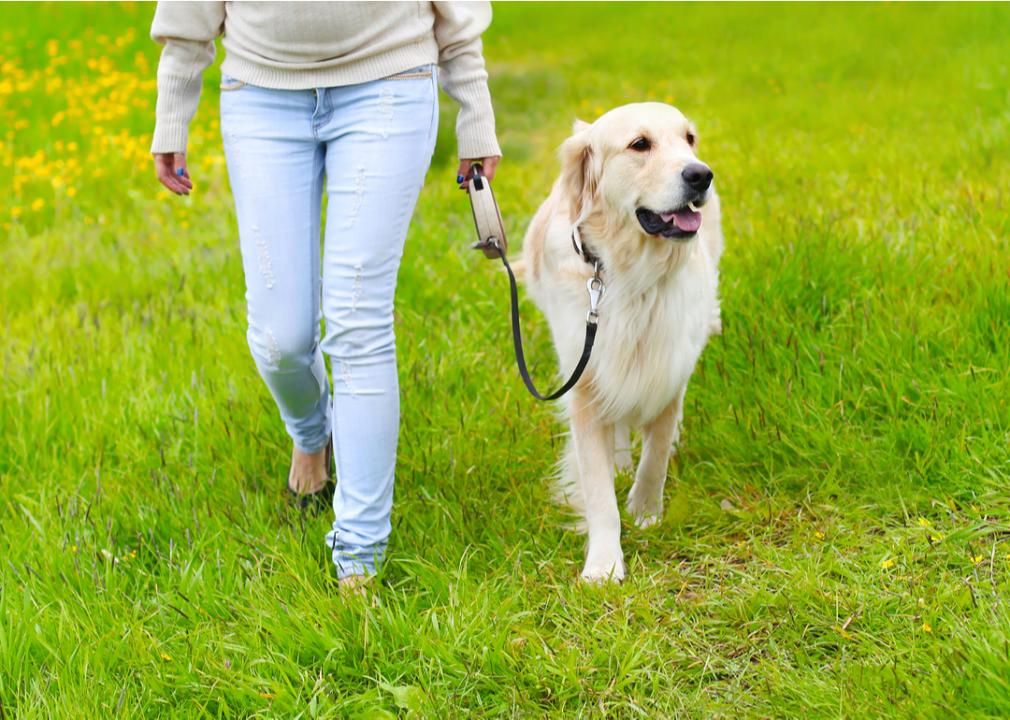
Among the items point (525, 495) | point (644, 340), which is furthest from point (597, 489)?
point (644, 340)

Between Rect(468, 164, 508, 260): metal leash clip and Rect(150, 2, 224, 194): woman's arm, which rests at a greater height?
Rect(150, 2, 224, 194): woman's arm

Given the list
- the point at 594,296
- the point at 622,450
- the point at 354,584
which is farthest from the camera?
the point at 622,450

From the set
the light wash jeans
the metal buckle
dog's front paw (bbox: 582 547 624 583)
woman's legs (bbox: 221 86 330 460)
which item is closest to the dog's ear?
the metal buckle

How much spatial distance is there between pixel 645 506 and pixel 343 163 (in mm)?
1383

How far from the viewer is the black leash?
9.34 feet

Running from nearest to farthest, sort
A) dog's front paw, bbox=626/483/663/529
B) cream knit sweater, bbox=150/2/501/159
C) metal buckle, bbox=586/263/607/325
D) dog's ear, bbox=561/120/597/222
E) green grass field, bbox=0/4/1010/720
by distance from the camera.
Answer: green grass field, bbox=0/4/1010/720, cream knit sweater, bbox=150/2/501/159, metal buckle, bbox=586/263/607/325, dog's ear, bbox=561/120/597/222, dog's front paw, bbox=626/483/663/529

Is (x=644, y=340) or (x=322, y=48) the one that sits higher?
(x=322, y=48)

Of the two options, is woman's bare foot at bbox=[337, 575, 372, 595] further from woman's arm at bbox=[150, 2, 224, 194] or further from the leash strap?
woman's arm at bbox=[150, 2, 224, 194]

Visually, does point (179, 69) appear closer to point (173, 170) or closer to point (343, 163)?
point (173, 170)

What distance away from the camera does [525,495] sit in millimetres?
3342

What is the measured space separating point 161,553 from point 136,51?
8.77m

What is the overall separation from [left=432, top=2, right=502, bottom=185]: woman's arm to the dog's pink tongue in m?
0.50

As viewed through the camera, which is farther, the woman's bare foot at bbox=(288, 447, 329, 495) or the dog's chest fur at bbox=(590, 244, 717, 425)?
the woman's bare foot at bbox=(288, 447, 329, 495)

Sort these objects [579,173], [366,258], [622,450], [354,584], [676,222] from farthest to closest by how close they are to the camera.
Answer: [622,450] < [579,173] < [676,222] < [354,584] < [366,258]
